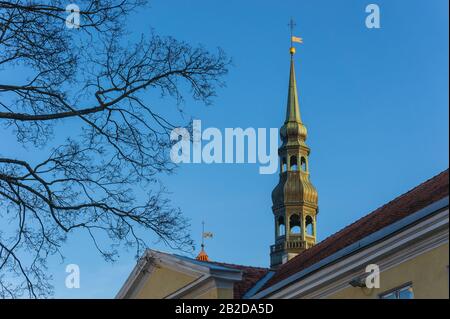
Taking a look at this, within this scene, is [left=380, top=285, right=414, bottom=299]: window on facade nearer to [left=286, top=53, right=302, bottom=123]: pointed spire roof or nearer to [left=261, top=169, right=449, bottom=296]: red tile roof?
[left=261, top=169, right=449, bottom=296]: red tile roof

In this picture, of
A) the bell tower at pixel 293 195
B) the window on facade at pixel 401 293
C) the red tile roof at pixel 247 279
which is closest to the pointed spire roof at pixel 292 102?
the bell tower at pixel 293 195

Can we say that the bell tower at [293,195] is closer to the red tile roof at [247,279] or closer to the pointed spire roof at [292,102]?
the pointed spire roof at [292,102]

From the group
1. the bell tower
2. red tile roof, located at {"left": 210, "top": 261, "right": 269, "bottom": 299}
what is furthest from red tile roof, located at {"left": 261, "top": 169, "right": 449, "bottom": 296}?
the bell tower

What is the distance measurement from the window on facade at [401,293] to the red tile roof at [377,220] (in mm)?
1709

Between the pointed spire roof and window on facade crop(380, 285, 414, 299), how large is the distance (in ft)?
187

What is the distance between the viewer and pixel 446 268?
17547 mm

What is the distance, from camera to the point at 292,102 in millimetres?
78188

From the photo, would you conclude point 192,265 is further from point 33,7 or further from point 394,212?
point 33,7

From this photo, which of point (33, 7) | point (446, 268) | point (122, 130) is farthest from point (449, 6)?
point (33, 7)

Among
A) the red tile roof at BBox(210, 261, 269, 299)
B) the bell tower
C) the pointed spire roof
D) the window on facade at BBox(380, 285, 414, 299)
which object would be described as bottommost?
the window on facade at BBox(380, 285, 414, 299)

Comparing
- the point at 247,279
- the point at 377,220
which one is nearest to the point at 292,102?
the point at 247,279

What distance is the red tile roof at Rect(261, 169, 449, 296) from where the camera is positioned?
20.1 m

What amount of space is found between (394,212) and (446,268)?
4.64 metres

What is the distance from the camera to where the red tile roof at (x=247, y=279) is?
1024 inches
